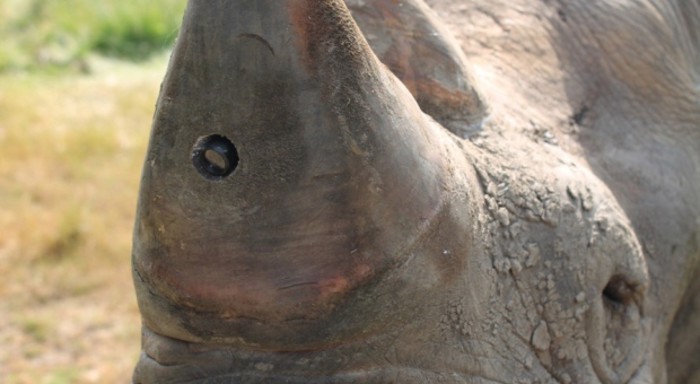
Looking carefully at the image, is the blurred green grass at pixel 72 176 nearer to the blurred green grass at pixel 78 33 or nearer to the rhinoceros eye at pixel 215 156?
the blurred green grass at pixel 78 33

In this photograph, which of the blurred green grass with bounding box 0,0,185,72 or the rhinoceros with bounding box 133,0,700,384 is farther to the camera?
the blurred green grass with bounding box 0,0,185,72

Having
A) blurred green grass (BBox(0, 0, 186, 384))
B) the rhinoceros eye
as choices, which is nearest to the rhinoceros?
the rhinoceros eye

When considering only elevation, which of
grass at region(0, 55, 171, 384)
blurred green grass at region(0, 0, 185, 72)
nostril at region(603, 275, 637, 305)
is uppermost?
nostril at region(603, 275, 637, 305)

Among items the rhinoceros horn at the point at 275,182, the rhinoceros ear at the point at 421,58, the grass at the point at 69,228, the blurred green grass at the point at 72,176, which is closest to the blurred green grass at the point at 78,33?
the blurred green grass at the point at 72,176

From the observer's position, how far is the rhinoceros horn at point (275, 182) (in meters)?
1.32

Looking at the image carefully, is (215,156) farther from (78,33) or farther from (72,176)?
(78,33)

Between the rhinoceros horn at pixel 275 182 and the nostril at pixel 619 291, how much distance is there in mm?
554

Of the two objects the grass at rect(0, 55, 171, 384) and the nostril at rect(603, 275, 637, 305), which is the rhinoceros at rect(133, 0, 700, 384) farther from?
the grass at rect(0, 55, 171, 384)

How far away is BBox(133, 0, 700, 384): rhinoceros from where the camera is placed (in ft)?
4.38

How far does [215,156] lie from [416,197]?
0.87ft

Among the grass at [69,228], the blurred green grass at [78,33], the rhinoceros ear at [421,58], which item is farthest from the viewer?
the blurred green grass at [78,33]

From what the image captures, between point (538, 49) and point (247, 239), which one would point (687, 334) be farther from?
point (247, 239)

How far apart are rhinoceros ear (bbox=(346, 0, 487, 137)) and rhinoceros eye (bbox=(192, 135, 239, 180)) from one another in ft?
1.73

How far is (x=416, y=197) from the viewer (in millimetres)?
1473
